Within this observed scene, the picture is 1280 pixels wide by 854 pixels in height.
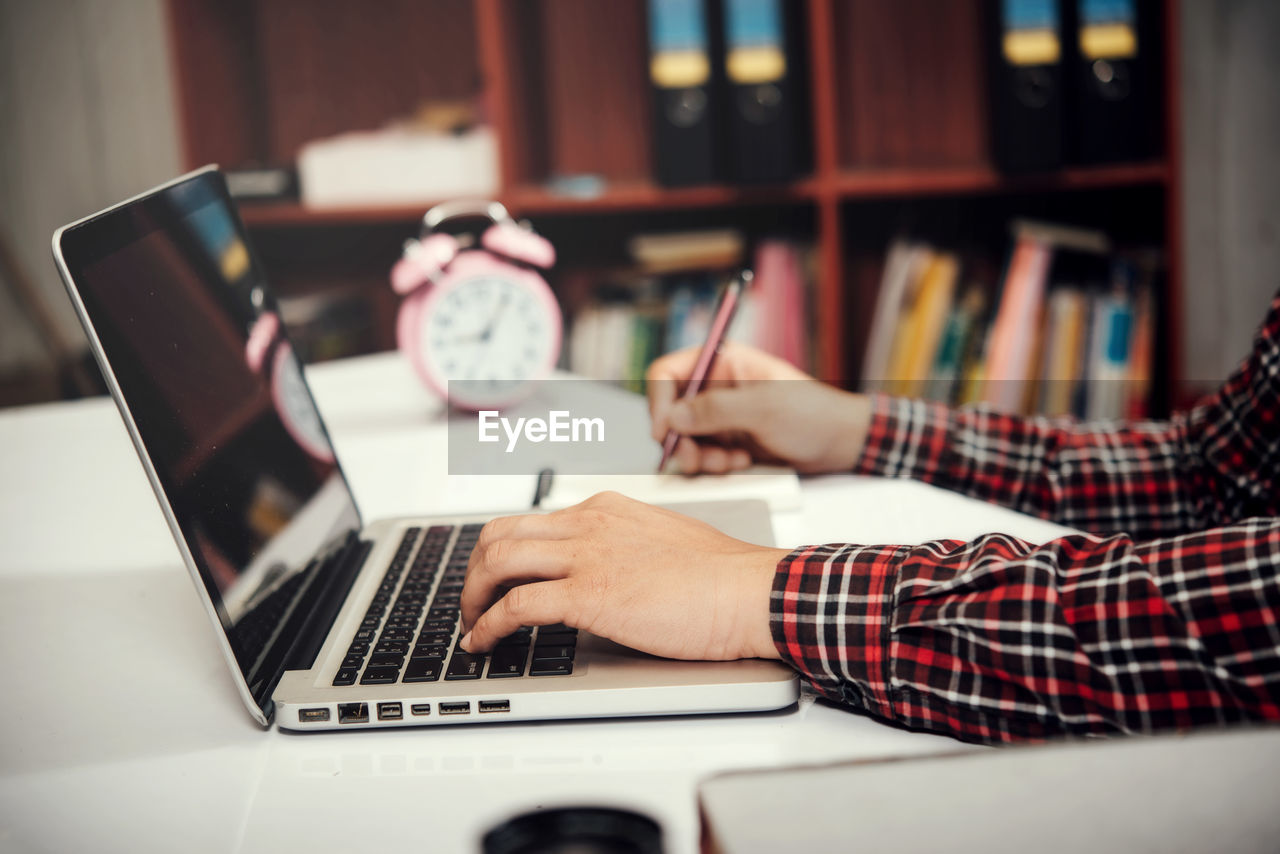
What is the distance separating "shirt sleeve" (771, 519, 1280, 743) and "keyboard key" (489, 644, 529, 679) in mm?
122

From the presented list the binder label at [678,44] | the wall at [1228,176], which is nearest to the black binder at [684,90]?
the binder label at [678,44]

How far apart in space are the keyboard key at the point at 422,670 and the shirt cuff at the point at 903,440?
44cm

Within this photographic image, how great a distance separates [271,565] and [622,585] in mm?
197

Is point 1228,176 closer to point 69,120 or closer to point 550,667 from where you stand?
point 550,667

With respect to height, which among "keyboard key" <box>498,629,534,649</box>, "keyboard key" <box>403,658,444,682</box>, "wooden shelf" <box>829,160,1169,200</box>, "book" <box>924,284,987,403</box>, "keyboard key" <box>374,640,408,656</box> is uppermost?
"wooden shelf" <box>829,160,1169,200</box>

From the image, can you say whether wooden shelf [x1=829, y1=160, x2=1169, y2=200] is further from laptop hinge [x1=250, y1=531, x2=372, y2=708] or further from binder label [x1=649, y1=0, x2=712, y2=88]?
laptop hinge [x1=250, y1=531, x2=372, y2=708]

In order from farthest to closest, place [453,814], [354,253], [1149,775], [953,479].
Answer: [354,253] < [953,479] < [453,814] < [1149,775]

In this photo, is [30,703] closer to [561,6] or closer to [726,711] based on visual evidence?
[726,711]

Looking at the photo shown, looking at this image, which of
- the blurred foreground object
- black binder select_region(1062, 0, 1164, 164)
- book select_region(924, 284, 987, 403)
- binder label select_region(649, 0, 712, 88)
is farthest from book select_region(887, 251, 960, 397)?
the blurred foreground object

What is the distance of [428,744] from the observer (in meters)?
0.52

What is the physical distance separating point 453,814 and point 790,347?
52.7 inches

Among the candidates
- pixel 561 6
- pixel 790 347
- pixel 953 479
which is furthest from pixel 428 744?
pixel 561 6

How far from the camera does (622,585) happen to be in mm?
543

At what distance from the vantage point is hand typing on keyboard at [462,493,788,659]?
0.54m
